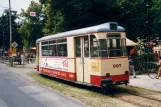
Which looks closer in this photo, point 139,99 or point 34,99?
point 139,99

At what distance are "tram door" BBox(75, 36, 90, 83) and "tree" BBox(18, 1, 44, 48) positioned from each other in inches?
2040

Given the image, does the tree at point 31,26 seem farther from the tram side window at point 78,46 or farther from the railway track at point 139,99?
the railway track at point 139,99

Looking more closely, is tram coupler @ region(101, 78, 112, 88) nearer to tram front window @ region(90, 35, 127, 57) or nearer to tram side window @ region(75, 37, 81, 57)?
tram front window @ region(90, 35, 127, 57)

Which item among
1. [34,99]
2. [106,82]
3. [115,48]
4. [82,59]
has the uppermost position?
[115,48]

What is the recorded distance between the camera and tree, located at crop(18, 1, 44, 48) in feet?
217

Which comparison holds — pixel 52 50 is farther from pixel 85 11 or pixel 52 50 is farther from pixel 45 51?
pixel 85 11

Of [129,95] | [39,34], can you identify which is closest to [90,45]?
[129,95]

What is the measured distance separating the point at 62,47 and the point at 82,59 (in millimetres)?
2820

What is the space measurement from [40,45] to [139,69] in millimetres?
7750

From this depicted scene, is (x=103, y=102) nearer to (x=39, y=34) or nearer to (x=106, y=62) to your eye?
(x=106, y=62)

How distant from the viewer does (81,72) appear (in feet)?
48.1

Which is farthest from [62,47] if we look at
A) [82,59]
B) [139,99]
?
[139,99]

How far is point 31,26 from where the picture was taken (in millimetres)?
66188

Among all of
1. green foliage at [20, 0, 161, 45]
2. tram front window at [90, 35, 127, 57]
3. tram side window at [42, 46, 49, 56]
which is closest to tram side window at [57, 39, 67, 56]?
tram side window at [42, 46, 49, 56]
